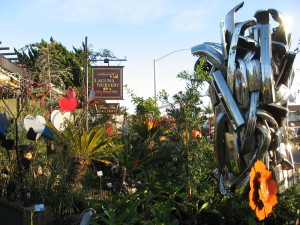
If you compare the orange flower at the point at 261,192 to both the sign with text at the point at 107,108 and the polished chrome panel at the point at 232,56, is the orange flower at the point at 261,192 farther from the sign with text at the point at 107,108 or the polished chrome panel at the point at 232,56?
the sign with text at the point at 107,108

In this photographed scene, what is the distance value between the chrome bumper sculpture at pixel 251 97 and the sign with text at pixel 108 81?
688cm

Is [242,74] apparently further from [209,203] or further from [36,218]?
[36,218]

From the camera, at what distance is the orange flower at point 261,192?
2277 millimetres

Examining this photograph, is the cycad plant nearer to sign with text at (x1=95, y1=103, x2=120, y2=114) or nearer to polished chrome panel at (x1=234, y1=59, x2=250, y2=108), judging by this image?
polished chrome panel at (x1=234, y1=59, x2=250, y2=108)

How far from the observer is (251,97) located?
4742mm

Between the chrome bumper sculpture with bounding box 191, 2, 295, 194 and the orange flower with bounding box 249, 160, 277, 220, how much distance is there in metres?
2.36

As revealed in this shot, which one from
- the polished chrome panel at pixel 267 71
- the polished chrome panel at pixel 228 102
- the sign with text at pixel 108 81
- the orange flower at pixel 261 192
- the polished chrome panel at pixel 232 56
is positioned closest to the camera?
the orange flower at pixel 261 192

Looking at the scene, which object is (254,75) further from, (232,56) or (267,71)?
(232,56)

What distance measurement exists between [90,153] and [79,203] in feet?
6.01

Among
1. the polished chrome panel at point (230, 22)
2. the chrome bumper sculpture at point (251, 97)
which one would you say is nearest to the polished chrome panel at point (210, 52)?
the chrome bumper sculpture at point (251, 97)

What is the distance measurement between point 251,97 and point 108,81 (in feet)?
25.7

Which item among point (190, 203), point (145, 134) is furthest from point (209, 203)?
point (145, 134)

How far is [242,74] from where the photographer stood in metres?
4.79

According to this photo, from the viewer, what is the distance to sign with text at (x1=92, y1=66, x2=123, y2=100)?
11852mm
